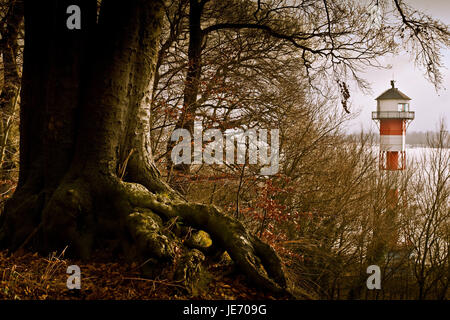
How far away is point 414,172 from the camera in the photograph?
20.3 meters

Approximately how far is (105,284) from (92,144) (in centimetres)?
151

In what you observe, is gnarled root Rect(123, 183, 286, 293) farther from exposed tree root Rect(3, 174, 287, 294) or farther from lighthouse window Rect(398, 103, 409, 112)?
lighthouse window Rect(398, 103, 409, 112)

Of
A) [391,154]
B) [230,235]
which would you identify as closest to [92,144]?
[230,235]

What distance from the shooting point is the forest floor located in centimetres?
Result: 310

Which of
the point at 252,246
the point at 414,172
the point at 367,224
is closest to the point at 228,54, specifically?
the point at 252,246

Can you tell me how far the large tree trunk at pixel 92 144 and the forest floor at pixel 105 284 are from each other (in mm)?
236

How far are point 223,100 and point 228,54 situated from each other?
145cm

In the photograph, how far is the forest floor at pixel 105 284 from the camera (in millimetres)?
3100

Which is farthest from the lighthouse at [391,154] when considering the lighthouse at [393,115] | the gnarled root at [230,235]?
the gnarled root at [230,235]

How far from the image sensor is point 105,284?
327 centimetres

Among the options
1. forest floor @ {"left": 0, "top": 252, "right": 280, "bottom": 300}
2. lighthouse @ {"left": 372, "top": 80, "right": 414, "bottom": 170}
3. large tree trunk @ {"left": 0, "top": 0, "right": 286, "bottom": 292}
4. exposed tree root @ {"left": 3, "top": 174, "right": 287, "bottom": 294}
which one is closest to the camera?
forest floor @ {"left": 0, "top": 252, "right": 280, "bottom": 300}

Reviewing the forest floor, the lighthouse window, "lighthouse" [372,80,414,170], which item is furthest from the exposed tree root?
the lighthouse window

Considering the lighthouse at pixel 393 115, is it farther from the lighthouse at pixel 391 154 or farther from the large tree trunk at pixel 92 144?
the large tree trunk at pixel 92 144

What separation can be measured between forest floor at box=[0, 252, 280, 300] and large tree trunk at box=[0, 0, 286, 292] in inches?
9.3
